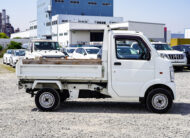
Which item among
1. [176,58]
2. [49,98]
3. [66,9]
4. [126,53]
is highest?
[66,9]

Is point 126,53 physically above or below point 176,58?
below

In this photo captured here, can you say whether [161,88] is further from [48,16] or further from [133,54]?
[48,16]

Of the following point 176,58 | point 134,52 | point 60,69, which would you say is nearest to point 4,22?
point 176,58

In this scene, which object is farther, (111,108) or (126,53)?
(111,108)

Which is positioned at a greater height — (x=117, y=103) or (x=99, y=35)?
(x=99, y=35)

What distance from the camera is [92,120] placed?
7820 mm

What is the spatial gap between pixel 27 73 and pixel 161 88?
371cm

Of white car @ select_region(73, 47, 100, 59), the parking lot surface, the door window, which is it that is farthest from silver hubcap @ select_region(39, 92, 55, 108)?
white car @ select_region(73, 47, 100, 59)

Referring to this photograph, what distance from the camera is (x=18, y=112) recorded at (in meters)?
8.79

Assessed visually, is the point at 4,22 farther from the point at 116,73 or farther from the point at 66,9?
the point at 116,73

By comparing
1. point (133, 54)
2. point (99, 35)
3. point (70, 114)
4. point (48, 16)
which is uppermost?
point (48, 16)

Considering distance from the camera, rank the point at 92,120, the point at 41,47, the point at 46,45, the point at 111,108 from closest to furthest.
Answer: the point at 92,120 → the point at 111,108 → the point at 41,47 → the point at 46,45

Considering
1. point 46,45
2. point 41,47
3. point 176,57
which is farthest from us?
point 176,57

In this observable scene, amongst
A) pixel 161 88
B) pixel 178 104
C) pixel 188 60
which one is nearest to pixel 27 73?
pixel 161 88
